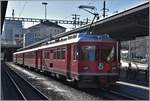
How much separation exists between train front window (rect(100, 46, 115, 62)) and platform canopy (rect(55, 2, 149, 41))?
25.6ft

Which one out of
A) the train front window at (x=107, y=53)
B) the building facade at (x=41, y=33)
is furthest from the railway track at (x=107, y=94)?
the building facade at (x=41, y=33)

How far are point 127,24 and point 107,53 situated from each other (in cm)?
1469

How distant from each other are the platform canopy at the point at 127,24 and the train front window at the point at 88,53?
8488 mm

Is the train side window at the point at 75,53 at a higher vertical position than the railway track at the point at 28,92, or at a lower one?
higher

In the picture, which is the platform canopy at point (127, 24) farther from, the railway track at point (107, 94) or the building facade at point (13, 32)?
the building facade at point (13, 32)

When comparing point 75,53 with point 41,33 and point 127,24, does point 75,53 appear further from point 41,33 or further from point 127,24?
point 41,33

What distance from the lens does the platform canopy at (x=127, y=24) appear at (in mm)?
28297

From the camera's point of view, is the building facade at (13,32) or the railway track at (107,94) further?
the building facade at (13,32)

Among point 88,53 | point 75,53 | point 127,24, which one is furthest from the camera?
point 127,24

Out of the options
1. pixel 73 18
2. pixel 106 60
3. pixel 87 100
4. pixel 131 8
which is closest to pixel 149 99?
pixel 87 100

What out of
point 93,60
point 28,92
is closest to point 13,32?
point 28,92

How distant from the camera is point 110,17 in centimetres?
3328

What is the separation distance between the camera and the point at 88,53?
62.5ft

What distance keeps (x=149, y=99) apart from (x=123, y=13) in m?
14.8
